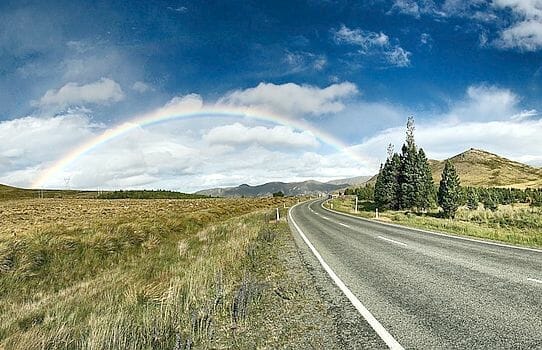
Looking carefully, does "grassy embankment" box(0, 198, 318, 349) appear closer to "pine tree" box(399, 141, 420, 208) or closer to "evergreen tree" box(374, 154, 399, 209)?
"pine tree" box(399, 141, 420, 208)

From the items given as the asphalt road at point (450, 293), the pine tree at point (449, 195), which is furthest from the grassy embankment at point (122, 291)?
the pine tree at point (449, 195)

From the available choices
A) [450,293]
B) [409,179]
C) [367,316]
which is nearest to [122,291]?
[367,316]

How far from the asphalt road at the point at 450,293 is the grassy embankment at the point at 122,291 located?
1.98 meters

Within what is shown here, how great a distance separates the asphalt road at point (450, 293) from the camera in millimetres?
4578

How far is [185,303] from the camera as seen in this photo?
673 centimetres

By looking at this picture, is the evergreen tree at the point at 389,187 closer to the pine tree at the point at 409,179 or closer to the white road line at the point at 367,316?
the pine tree at the point at 409,179

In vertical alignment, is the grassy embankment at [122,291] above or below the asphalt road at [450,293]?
below

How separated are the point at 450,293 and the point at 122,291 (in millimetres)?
6908

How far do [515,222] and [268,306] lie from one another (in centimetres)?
3607

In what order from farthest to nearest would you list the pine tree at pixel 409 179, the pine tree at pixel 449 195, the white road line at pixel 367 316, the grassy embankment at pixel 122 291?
the pine tree at pixel 409 179, the pine tree at pixel 449 195, the grassy embankment at pixel 122 291, the white road line at pixel 367 316

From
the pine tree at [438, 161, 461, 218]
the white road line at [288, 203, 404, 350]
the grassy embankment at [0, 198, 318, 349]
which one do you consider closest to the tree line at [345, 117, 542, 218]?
the pine tree at [438, 161, 461, 218]

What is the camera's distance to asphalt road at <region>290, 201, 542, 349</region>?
458 cm

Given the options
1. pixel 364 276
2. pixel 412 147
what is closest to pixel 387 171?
pixel 412 147

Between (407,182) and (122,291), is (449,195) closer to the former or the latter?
(407,182)
